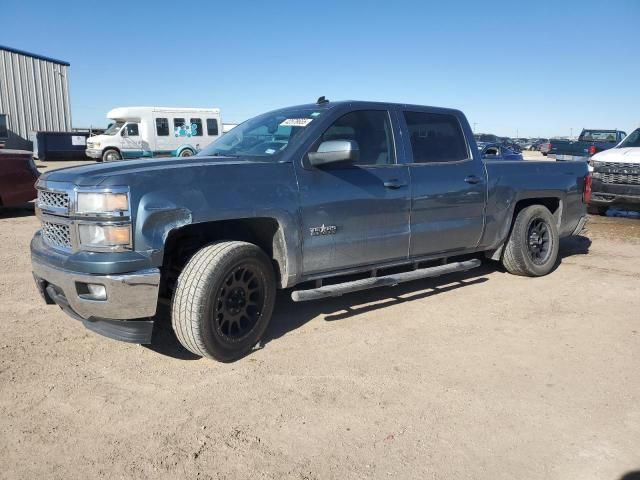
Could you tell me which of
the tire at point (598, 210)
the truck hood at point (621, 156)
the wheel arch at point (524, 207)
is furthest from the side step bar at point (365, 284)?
the tire at point (598, 210)

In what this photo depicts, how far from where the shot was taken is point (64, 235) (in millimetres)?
3387

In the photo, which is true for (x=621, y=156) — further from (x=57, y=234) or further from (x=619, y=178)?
(x=57, y=234)

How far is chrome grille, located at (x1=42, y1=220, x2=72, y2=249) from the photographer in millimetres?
3353

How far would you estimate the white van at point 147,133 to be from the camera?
76.6 ft

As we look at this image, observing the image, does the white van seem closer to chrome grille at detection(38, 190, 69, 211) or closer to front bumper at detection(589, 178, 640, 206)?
front bumper at detection(589, 178, 640, 206)

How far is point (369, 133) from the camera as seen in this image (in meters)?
4.47

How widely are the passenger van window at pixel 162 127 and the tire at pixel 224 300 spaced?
21.5m

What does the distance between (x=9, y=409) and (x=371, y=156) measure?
10.3 ft

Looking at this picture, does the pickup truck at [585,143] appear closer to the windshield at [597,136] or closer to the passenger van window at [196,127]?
the windshield at [597,136]

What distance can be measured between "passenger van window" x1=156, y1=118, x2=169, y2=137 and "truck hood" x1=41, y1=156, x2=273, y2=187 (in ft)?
68.5

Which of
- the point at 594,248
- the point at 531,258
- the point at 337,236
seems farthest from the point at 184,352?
the point at 594,248

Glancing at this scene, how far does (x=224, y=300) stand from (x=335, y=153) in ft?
4.35

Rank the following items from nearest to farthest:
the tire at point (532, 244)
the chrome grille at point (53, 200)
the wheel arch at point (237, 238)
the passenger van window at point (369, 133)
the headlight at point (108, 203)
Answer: the headlight at point (108, 203) → the chrome grille at point (53, 200) → the wheel arch at point (237, 238) → the passenger van window at point (369, 133) → the tire at point (532, 244)

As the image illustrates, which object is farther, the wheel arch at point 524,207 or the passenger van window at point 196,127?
the passenger van window at point 196,127
